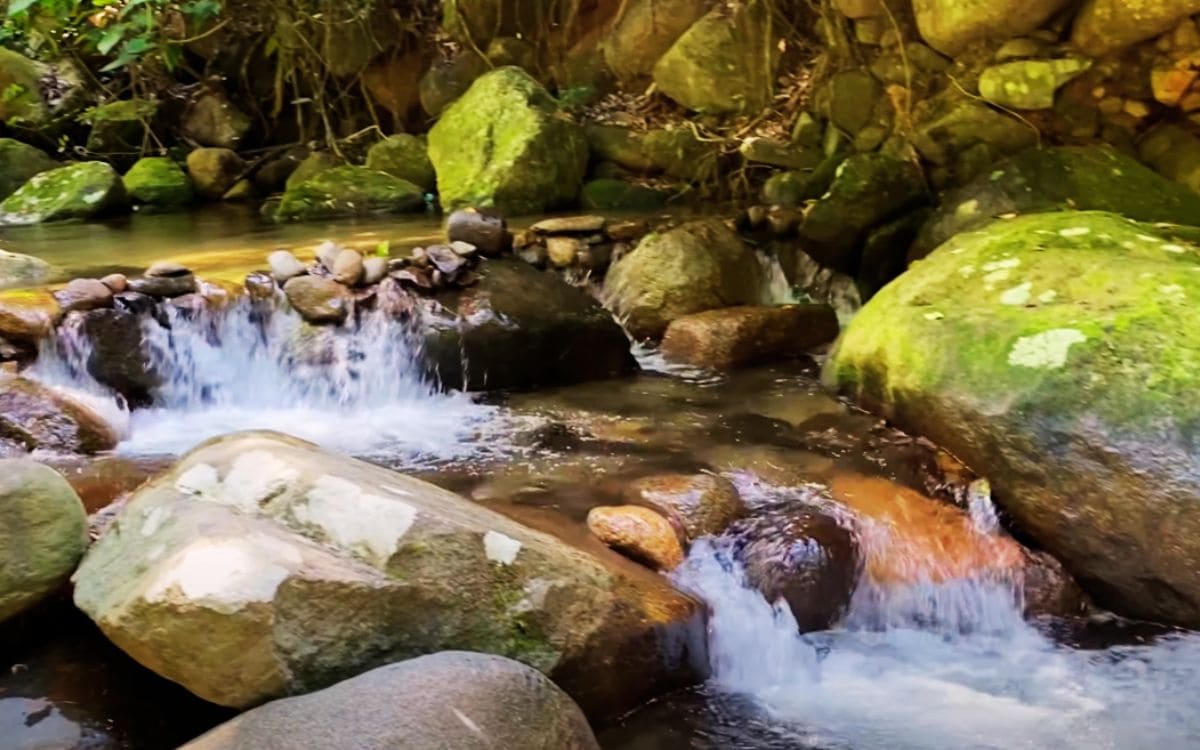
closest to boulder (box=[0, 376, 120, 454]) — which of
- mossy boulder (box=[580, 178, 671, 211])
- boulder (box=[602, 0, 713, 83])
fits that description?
mossy boulder (box=[580, 178, 671, 211])

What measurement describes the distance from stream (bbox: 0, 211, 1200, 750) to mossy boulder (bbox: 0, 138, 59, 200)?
4677 millimetres

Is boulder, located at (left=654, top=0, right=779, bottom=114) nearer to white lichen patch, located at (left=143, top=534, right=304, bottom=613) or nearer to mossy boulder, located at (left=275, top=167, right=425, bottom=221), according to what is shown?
mossy boulder, located at (left=275, top=167, right=425, bottom=221)

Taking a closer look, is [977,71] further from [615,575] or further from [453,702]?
[453,702]

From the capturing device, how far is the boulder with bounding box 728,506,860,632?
115 inches

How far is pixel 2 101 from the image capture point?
395 inches

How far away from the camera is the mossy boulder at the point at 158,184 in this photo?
9.26 metres

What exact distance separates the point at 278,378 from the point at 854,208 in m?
3.48

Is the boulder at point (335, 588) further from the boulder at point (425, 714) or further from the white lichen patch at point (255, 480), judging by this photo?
the boulder at point (425, 714)

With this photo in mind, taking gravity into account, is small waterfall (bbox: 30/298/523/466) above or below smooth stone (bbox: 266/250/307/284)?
below

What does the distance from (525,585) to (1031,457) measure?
6.08 ft

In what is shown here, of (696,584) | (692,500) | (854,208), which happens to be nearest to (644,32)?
(854,208)

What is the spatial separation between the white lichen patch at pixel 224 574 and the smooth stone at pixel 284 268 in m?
2.89

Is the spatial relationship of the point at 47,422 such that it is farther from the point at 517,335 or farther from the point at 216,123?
the point at 216,123

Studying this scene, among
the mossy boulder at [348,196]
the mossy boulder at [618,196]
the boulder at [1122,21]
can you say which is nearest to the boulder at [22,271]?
the mossy boulder at [348,196]
